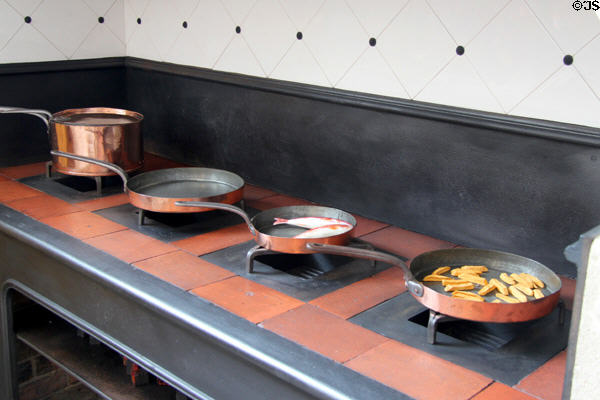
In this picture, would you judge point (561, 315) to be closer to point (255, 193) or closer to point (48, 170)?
point (255, 193)

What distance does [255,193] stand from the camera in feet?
7.15

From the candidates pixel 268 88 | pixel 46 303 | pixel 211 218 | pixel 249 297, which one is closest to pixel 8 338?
pixel 46 303

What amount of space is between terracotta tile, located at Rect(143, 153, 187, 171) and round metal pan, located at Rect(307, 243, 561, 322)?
1.18m

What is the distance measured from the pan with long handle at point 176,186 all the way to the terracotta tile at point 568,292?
0.86m

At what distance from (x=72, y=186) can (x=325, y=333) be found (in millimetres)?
1305

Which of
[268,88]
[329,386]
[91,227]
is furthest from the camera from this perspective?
[268,88]

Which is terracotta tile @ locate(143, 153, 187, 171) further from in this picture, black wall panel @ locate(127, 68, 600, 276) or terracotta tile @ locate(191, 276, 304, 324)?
terracotta tile @ locate(191, 276, 304, 324)

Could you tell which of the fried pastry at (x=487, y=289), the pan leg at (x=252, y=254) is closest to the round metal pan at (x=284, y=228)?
the pan leg at (x=252, y=254)

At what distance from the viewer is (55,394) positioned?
2275 millimetres

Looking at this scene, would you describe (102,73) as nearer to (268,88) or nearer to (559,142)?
(268,88)

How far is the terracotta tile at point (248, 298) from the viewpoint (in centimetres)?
137

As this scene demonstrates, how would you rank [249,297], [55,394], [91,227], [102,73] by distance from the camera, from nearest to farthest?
[249,297]
[91,227]
[55,394]
[102,73]

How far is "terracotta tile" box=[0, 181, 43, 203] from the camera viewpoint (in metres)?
2.05

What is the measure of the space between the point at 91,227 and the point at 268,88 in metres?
0.71
